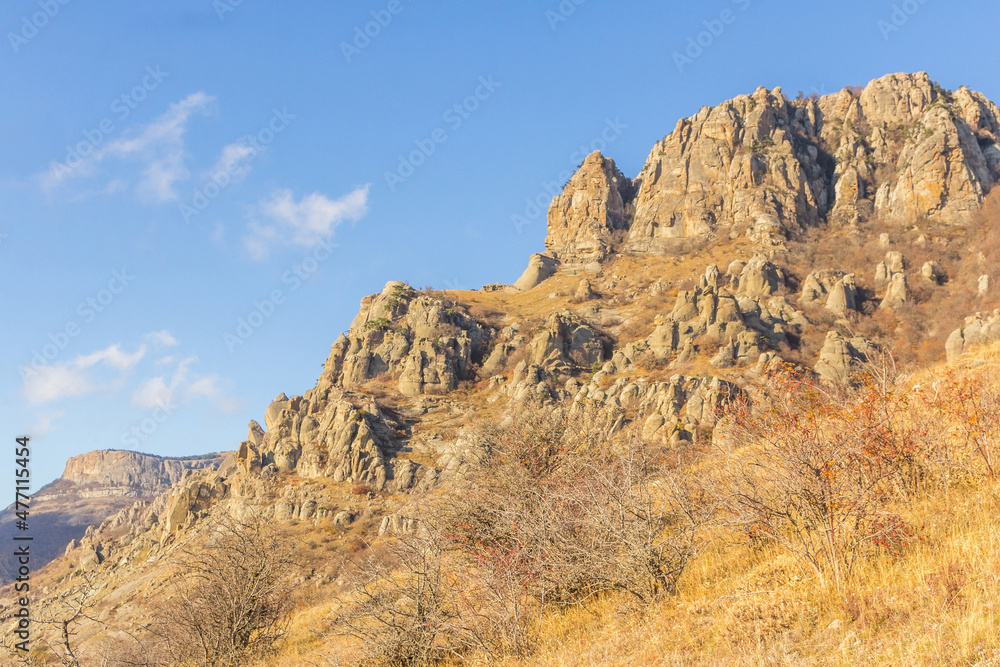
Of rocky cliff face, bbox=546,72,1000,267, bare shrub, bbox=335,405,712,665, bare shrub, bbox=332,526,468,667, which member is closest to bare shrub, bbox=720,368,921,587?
bare shrub, bbox=335,405,712,665

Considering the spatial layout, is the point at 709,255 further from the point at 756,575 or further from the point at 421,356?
the point at 756,575

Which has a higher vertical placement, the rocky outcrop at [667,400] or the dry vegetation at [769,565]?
the rocky outcrop at [667,400]

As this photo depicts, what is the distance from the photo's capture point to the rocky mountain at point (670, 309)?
46.3 meters

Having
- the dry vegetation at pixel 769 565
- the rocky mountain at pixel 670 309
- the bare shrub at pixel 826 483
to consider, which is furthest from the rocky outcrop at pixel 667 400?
the bare shrub at pixel 826 483

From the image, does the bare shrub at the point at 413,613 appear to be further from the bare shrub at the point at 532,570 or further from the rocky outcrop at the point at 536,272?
the rocky outcrop at the point at 536,272

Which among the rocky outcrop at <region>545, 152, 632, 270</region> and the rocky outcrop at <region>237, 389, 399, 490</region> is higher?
the rocky outcrop at <region>545, 152, 632, 270</region>

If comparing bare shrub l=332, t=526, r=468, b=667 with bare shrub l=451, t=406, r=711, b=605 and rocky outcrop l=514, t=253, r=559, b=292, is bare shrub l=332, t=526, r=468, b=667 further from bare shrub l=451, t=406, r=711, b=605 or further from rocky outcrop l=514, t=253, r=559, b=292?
rocky outcrop l=514, t=253, r=559, b=292

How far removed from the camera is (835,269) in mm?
67062

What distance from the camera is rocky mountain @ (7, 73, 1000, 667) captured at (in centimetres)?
4628

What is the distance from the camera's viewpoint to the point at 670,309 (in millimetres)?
65688

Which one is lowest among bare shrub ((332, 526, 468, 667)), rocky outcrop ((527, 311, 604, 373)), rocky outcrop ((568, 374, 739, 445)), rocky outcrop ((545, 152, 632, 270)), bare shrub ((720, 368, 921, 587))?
bare shrub ((332, 526, 468, 667))

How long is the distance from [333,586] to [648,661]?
85.6 ft

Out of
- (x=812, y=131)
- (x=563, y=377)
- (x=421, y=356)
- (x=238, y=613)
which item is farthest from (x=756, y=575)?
(x=812, y=131)

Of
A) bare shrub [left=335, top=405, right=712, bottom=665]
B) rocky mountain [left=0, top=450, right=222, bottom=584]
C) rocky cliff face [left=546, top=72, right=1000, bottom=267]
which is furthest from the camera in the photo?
rocky mountain [left=0, top=450, right=222, bottom=584]
